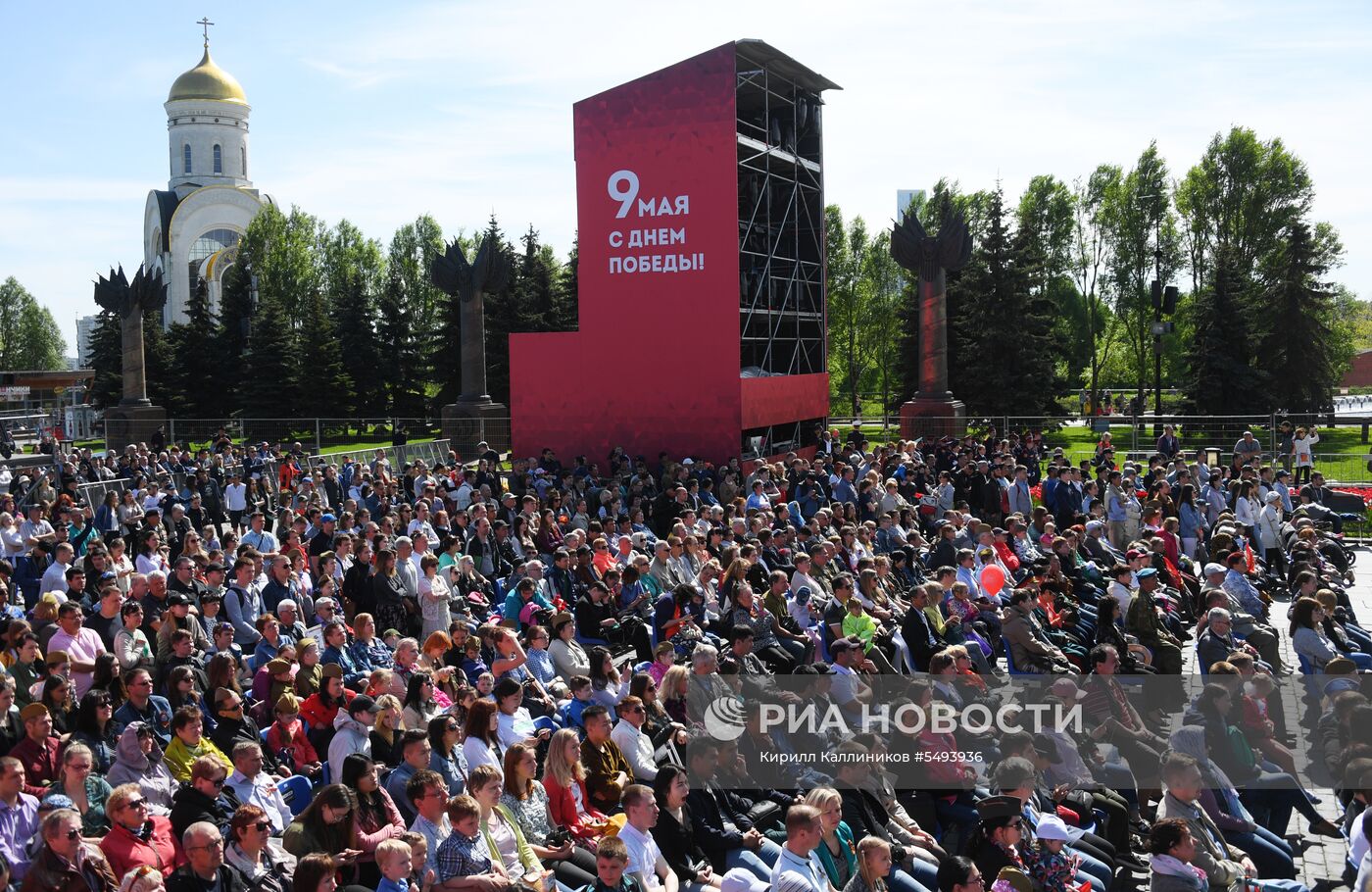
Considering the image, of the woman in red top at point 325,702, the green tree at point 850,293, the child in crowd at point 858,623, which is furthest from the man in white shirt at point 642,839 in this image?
the green tree at point 850,293

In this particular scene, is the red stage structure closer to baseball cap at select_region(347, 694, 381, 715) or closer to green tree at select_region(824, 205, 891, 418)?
baseball cap at select_region(347, 694, 381, 715)

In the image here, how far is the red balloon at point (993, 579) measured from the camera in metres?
12.8

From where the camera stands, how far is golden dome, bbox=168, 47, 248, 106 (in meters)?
65.1

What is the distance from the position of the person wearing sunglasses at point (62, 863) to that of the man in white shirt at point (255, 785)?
3.28 feet

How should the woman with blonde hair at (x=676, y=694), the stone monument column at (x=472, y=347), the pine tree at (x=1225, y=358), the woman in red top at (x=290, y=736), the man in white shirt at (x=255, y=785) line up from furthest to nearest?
the pine tree at (x=1225, y=358) → the stone monument column at (x=472, y=347) → the woman with blonde hair at (x=676, y=694) → the woman in red top at (x=290, y=736) → the man in white shirt at (x=255, y=785)

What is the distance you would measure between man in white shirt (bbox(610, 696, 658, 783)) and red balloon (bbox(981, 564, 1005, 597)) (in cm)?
641

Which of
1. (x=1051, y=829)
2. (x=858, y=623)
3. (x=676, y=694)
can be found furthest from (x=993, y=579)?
(x=1051, y=829)

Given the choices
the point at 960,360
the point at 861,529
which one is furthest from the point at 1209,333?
the point at 861,529

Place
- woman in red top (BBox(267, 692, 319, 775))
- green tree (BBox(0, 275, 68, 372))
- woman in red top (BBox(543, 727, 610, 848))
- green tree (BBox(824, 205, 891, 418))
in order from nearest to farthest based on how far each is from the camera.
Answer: woman in red top (BBox(543, 727, 610, 848)), woman in red top (BBox(267, 692, 319, 775)), green tree (BBox(824, 205, 891, 418)), green tree (BBox(0, 275, 68, 372))

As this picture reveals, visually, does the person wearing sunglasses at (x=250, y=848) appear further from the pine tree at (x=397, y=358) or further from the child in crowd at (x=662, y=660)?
the pine tree at (x=397, y=358)

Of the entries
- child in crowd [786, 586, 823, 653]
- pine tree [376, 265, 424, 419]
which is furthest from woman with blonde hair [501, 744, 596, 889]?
pine tree [376, 265, 424, 419]

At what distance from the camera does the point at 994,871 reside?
5961mm

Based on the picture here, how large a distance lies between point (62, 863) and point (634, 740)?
10.8ft

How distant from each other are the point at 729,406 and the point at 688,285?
2.55 m
